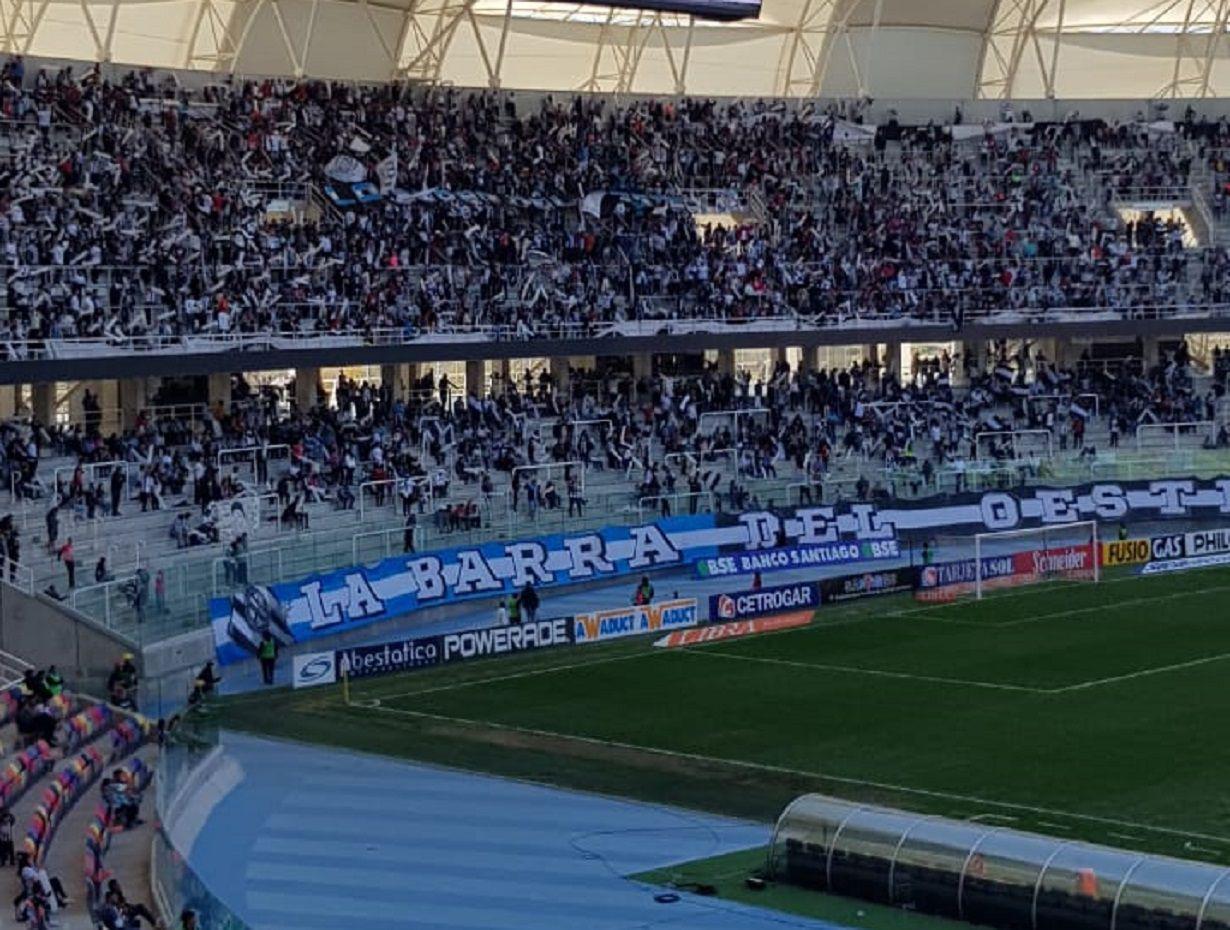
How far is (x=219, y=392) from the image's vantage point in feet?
196

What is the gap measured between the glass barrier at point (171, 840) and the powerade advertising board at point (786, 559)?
25326mm

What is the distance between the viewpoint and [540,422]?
62.3m

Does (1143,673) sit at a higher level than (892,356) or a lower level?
lower

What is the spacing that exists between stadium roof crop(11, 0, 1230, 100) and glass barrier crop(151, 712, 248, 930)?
3995cm

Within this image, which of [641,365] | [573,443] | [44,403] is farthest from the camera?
[641,365]

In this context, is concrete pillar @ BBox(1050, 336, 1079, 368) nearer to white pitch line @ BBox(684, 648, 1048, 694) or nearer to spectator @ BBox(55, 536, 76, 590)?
white pitch line @ BBox(684, 648, 1048, 694)

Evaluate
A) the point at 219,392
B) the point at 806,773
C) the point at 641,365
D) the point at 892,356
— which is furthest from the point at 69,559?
the point at 892,356

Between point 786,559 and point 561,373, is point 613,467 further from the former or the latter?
point 561,373

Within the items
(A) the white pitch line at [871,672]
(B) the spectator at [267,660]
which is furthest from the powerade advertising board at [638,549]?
(A) the white pitch line at [871,672]

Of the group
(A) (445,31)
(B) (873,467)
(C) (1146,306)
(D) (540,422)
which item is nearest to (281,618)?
(D) (540,422)

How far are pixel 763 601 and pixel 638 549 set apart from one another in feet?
23.9

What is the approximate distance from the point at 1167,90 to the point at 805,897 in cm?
6389

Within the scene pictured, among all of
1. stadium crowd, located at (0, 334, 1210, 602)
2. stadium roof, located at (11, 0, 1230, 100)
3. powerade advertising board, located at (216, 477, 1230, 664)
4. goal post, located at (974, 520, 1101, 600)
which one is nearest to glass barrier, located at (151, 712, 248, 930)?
stadium crowd, located at (0, 334, 1210, 602)

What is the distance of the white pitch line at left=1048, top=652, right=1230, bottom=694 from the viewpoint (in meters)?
41.2
